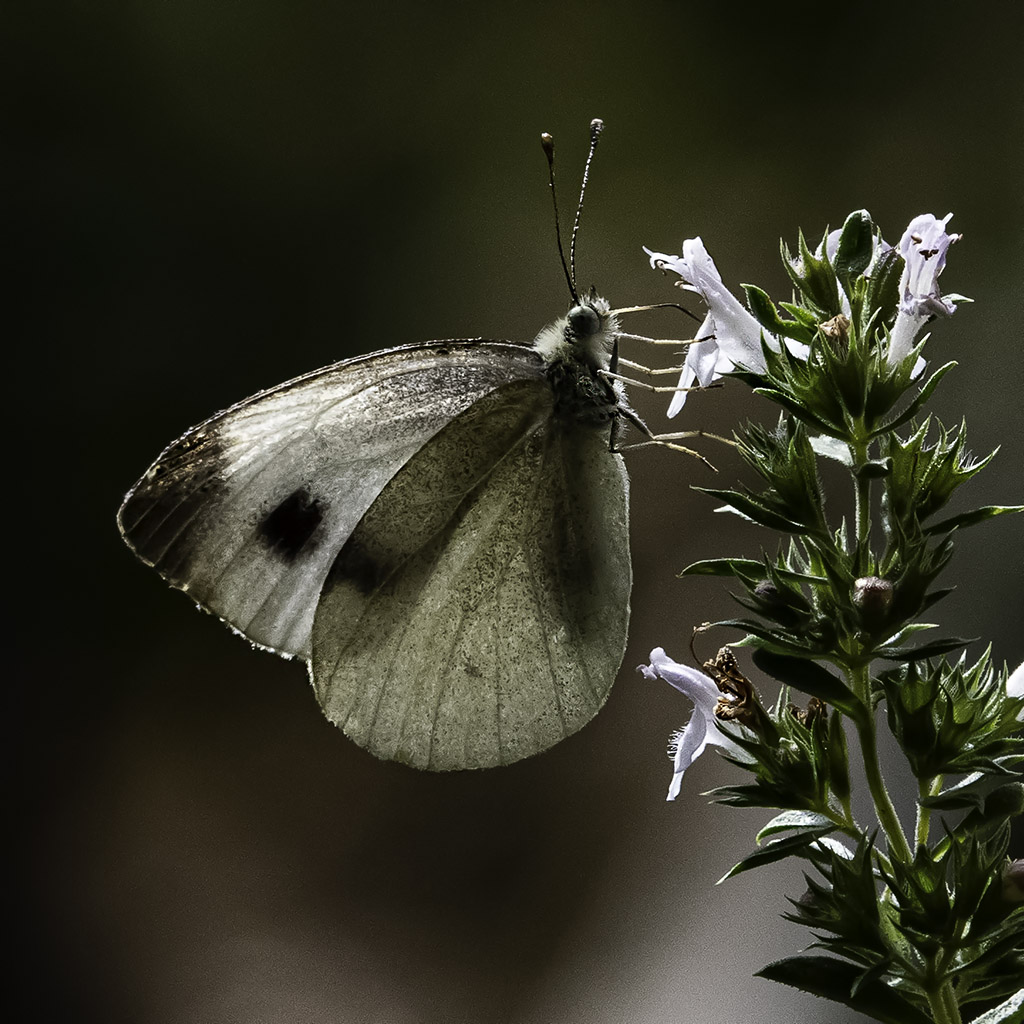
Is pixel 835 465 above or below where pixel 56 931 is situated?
above

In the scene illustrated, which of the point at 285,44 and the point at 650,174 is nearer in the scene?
the point at 650,174

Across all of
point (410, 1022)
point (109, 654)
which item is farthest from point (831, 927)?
point (109, 654)

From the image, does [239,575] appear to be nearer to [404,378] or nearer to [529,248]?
[404,378]

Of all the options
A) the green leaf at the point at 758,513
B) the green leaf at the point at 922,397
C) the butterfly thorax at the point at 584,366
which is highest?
the butterfly thorax at the point at 584,366

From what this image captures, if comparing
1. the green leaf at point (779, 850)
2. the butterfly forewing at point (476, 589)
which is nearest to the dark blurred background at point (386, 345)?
the butterfly forewing at point (476, 589)

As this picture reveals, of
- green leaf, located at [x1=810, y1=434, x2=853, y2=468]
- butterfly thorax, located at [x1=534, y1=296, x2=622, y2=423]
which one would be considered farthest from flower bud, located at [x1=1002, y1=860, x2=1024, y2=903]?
butterfly thorax, located at [x1=534, y1=296, x2=622, y2=423]

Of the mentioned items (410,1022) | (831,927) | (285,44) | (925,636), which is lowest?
(410,1022)

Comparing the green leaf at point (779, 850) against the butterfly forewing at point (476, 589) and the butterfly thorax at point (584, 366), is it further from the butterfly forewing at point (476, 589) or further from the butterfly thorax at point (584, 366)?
the butterfly thorax at point (584, 366)
